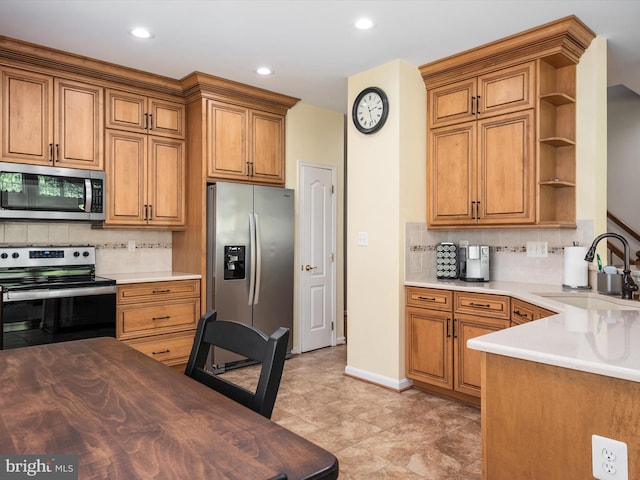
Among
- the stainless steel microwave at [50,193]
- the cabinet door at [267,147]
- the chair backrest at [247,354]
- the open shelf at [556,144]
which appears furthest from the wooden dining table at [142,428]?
the cabinet door at [267,147]

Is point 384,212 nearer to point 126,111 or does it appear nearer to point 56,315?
point 126,111

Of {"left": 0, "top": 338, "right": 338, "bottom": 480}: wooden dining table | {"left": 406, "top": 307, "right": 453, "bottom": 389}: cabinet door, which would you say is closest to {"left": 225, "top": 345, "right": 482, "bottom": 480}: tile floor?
{"left": 406, "top": 307, "right": 453, "bottom": 389}: cabinet door

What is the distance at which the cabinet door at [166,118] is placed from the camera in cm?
414

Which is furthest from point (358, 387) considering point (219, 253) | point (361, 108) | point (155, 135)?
point (155, 135)

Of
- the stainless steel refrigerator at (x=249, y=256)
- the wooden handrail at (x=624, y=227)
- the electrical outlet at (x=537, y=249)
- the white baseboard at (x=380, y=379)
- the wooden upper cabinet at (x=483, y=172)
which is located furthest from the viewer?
the wooden handrail at (x=624, y=227)

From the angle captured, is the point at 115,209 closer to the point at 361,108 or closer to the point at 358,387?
the point at 361,108

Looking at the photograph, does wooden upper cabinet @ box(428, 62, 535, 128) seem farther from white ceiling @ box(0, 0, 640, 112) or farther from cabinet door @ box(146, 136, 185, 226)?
cabinet door @ box(146, 136, 185, 226)

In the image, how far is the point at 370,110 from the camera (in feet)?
12.7

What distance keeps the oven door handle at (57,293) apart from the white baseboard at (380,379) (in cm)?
203

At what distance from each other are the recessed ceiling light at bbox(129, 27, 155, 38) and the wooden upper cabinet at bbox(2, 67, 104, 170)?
32.7 inches

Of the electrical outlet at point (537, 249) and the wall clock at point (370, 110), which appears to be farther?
the wall clock at point (370, 110)

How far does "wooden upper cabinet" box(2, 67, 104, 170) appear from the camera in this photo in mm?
3396

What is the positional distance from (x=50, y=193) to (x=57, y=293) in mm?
797

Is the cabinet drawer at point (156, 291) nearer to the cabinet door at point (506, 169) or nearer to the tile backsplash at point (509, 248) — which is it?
the tile backsplash at point (509, 248)
